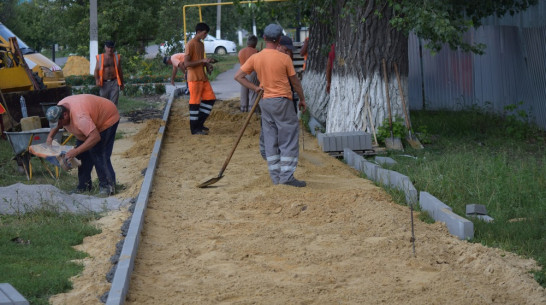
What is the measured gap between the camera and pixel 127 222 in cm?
844

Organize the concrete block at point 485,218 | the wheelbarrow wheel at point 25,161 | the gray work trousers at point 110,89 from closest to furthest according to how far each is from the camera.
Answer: the concrete block at point 485,218
the wheelbarrow wheel at point 25,161
the gray work trousers at point 110,89

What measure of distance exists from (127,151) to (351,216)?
21.8 feet

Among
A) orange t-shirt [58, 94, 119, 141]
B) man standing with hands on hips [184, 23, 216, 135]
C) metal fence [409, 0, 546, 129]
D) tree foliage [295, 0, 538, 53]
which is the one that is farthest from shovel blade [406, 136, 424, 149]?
orange t-shirt [58, 94, 119, 141]

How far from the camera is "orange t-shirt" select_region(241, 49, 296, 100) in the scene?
986 centimetres

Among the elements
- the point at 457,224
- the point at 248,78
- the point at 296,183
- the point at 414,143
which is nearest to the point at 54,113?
the point at 296,183

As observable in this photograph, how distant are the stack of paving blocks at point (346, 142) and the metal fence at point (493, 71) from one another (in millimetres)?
3470

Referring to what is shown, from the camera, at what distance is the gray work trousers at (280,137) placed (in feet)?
32.2

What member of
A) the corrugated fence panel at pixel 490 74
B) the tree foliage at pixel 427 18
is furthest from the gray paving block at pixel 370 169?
the corrugated fence panel at pixel 490 74

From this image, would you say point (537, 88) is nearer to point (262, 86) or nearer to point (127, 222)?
point (262, 86)

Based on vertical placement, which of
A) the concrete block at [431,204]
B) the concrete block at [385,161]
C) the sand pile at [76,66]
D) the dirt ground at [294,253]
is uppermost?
the sand pile at [76,66]

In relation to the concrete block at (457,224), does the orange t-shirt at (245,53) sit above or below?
above

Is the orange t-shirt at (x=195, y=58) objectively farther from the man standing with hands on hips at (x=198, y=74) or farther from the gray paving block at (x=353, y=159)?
the gray paving block at (x=353, y=159)

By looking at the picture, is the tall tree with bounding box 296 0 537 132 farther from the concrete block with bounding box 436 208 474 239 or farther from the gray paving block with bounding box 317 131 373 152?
the concrete block with bounding box 436 208 474 239

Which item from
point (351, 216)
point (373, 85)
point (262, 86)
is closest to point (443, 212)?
point (351, 216)
